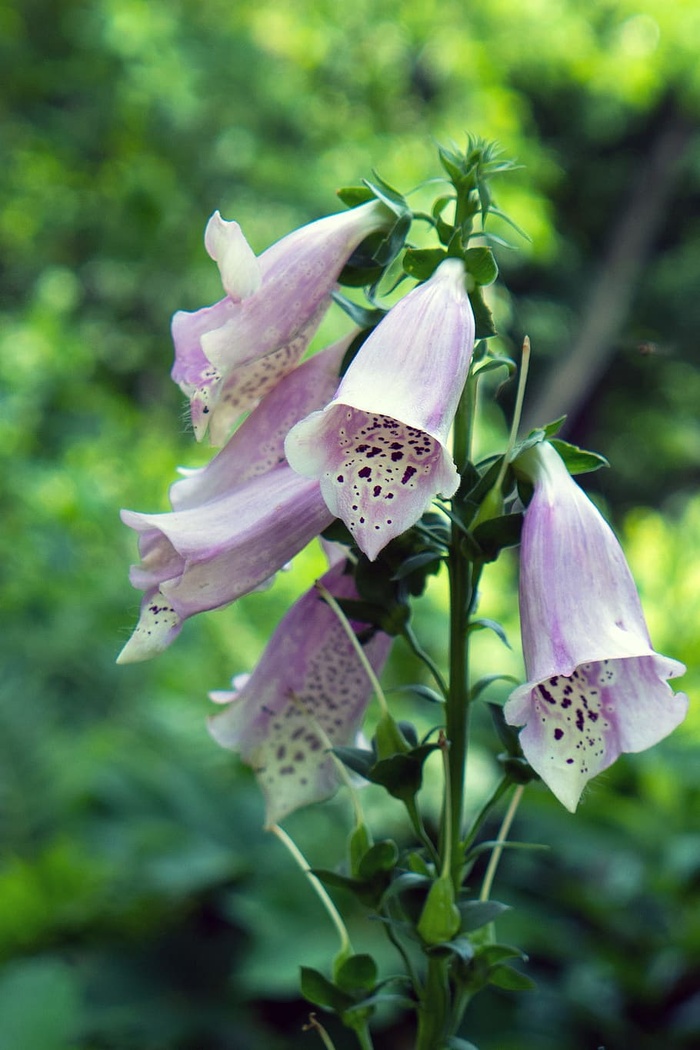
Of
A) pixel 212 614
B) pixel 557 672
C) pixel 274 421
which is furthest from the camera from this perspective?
pixel 212 614

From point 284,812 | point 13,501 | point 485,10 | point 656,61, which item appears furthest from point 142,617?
point 656,61

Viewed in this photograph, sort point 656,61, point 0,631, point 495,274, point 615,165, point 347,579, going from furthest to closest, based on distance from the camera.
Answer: point 615,165
point 656,61
point 0,631
point 347,579
point 495,274

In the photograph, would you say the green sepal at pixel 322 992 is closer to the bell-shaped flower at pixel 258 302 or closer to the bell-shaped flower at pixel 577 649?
the bell-shaped flower at pixel 577 649

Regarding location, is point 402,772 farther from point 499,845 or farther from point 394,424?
point 394,424

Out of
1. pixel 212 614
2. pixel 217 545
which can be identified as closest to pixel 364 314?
pixel 217 545

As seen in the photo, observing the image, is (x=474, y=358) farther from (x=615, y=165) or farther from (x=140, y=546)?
(x=615, y=165)

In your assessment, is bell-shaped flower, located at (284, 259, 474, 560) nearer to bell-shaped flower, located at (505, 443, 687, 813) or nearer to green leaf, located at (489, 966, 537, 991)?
bell-shaped flower, located at (505, 443, 687, 813)

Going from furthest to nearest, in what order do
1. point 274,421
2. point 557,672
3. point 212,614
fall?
1. point 212,614
2. point 274,421
3. point 557,672
